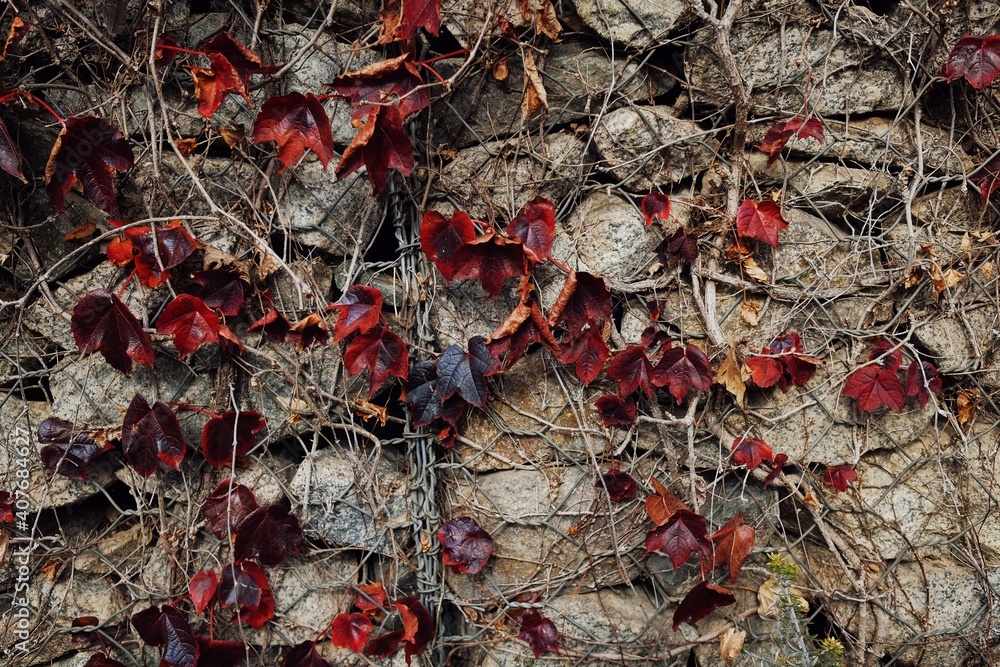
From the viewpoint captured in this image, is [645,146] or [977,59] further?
[645,146]

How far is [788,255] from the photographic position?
207 centimetres

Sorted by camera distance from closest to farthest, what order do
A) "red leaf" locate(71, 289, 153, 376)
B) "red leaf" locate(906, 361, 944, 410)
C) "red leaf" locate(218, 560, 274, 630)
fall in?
"red leaf" locate(71, 289, 153, 376)
"red leaf" locate(218, 560, 274, 630)
"red leaf" locate(906, 361, 944, 410)

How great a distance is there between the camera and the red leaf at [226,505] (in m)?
1.91

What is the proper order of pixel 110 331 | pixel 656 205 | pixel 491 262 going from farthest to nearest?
pixel 656 205 → pixel 491 262 → pixel 110 331

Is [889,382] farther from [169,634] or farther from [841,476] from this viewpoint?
[169,634]

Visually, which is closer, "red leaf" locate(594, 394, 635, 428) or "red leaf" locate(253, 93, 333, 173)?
"red leaf" locate(253, 93, 333, 173)

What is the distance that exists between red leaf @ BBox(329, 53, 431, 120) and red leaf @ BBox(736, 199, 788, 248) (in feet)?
3.27

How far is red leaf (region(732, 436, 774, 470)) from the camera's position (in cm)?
196

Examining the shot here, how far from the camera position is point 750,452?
197 cm

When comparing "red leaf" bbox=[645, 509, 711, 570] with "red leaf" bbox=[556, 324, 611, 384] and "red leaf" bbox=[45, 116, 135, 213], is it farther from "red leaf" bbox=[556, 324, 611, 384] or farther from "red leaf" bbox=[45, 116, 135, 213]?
"red leaf" bbox=[45, 116, 135, 213]

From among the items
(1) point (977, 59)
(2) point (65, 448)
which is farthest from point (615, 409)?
(2) point (65, 448)

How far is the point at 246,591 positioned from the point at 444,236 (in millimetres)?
1161

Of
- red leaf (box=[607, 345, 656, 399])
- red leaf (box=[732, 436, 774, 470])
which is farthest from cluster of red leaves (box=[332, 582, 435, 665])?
red leaf (box=[732, 436, 774, 470])

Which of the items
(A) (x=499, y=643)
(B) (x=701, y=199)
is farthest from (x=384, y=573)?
(B) (x=701, y=199)
